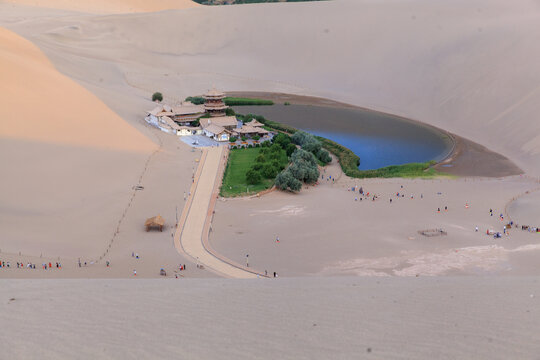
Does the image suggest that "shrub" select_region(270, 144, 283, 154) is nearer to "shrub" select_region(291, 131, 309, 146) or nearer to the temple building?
"shrub" select_region(291, 131, 309, 146)

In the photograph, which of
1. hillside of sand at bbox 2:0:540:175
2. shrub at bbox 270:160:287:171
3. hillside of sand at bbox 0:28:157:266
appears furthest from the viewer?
hillside of sand at bbox 2:0:540:175

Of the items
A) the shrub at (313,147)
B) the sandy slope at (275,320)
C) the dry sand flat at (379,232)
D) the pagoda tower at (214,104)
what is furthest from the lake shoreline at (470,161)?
the sandy slope at (275,320)

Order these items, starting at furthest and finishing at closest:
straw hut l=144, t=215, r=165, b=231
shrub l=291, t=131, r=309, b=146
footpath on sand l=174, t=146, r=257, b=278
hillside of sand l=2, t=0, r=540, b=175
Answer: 1. hillside of sand l=2, t=0, r=540, b=175
2. shrub l=291, t=131, r=309, b=146
3. straw hut l=144, t=215, r=165, b=231
4. footpath on sand l=174, t=146, r=257, b=278

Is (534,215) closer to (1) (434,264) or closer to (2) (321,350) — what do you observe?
(1) (434,264)

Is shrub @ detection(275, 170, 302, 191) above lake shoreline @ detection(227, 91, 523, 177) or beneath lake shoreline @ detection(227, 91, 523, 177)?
beneath

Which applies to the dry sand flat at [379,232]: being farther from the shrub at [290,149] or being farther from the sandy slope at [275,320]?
the sandy slope at [275,320]

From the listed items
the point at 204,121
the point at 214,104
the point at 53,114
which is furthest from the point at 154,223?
the point at 214,104

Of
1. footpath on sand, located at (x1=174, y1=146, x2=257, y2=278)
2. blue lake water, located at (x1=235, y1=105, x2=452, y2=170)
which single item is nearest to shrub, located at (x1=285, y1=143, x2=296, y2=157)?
blue lake water, located at (x1=235, y1=105, x2=452, y2=170)

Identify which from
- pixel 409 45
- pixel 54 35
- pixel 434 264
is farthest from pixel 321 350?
pixel 54 35
